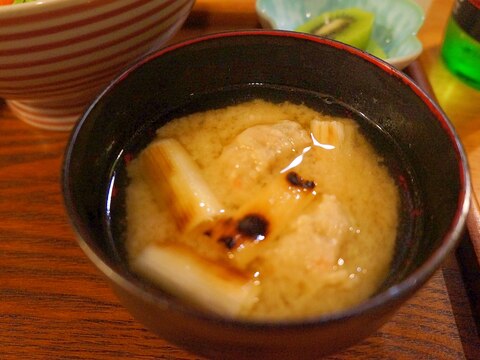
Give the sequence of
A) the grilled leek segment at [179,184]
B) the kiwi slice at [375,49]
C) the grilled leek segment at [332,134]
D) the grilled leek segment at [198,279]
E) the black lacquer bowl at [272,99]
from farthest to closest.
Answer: the kiwi slice at [375,49], the grilled leek segment at [332,134], the grilled leek segment at [179,184], the grilled leek segment at [198,279], the black lacquer bowl at [272,99]

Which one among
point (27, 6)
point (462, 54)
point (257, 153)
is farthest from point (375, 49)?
Result: point (27, 6)

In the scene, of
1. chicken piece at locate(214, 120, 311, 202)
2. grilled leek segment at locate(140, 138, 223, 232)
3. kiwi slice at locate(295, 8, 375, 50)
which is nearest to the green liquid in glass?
kiwi slice at locate(295, 8, 375, 50)

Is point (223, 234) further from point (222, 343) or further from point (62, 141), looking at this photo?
point (62, 141)

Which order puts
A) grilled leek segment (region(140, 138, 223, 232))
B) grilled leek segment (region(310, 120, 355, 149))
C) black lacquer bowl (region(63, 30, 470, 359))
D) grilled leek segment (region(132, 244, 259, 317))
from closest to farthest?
black lacquer bowl (region(63, 30, 470, 359)), grilled leek segment (region(132, 244, 259, 317)), grilled leek segment (region(140, 138, 223, 232)), grilled leek segment (region(310, 120, 355, 149))

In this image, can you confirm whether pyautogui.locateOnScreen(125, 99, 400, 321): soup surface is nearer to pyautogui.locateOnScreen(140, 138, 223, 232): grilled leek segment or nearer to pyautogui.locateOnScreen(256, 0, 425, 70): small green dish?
pyautogui.locateOnScreen(140, 138, 223, 232): grilled leek segment

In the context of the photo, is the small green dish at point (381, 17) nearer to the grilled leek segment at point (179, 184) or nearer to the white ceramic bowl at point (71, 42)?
the white ceramic bowl at point (71, 42)

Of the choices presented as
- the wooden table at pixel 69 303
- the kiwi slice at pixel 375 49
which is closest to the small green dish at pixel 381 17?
the kiwi slice at pixel 375 49

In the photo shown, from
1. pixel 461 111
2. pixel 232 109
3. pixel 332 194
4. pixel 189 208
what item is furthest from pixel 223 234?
pixel 461 111
